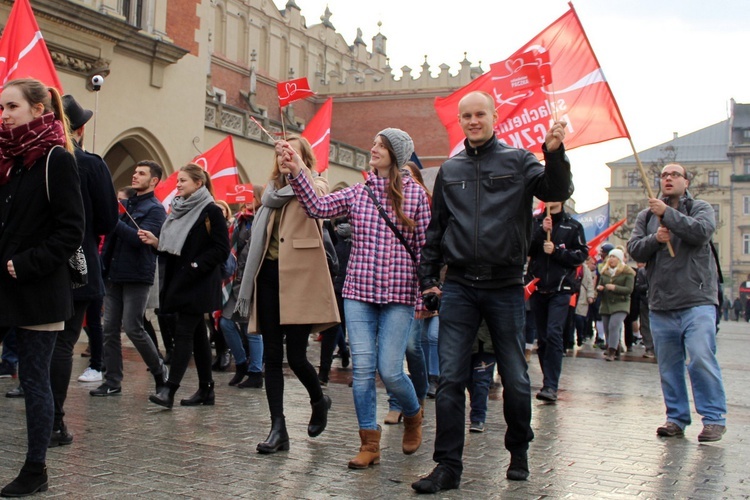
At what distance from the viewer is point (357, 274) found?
18.6 feet

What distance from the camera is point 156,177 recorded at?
841 centimetres

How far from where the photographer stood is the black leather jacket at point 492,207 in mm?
5082

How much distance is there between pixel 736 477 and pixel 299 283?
296 cm

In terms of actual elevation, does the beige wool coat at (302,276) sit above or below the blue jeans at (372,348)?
above

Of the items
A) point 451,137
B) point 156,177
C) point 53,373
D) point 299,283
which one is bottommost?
point 53,373

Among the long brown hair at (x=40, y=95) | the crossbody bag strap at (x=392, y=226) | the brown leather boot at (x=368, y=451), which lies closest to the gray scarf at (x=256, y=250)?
the crossbody bag strap at (x=392, y=226)

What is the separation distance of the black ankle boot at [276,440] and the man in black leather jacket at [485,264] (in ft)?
3.99

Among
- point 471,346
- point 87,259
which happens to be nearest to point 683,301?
point 471,346

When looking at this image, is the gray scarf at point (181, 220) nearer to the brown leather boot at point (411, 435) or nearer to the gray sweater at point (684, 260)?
the brown leather boot at point (411, 435)

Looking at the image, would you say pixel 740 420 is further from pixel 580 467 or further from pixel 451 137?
pixel 451 137

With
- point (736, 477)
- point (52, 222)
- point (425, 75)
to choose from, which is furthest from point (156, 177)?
point (425, 75)

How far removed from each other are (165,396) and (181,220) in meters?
1.48

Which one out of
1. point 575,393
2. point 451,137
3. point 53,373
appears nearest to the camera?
point 53,373

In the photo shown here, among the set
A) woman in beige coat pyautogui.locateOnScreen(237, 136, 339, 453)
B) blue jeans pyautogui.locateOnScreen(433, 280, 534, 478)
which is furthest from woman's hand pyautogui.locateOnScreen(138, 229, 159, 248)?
blue jeans pyautogui.locateOnScreen(433, 280, 534, 478)
